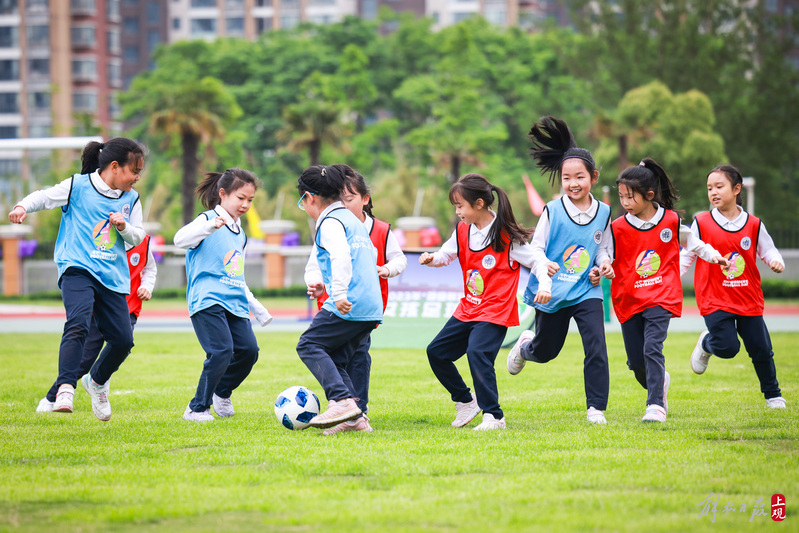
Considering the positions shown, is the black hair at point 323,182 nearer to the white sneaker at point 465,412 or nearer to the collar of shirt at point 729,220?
the white sneaker at point 465,412

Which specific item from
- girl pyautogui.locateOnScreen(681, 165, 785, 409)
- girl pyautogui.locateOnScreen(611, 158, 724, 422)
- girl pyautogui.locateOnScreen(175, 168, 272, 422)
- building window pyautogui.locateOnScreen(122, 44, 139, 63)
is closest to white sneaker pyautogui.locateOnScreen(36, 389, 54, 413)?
girl pyautogui.locateOnScreen(175, 168, 272, 422)

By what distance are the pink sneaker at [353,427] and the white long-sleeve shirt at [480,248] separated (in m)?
1.15

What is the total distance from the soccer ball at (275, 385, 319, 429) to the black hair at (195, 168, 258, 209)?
1546mm

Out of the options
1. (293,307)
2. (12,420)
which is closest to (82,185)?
(12,420)

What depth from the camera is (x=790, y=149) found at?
40.3m

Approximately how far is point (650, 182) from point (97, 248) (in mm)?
3840

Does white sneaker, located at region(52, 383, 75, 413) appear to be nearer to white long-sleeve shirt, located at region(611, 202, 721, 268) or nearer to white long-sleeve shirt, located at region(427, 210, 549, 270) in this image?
white long-sleeve shirt, located at region(427, 210, 549, 270)

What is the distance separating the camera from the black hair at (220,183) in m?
6.67

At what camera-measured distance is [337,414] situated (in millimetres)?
5801

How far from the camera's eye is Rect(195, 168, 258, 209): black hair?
6.67 meters

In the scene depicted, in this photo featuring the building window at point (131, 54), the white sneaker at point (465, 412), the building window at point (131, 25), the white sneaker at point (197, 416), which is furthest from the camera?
the building window at point (131, 54)

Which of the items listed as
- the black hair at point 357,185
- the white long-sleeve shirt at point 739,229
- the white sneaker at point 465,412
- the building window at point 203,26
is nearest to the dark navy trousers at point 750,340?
the white long-sleeve shirt at point 739,229

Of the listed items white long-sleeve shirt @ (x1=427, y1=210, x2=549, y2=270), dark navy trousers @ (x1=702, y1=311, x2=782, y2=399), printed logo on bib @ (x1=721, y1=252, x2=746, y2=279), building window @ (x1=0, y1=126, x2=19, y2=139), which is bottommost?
building window @ (x1=0, y1=126, x2=19, y2=139)

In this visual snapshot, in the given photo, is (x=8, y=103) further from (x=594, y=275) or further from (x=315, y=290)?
(x=594, y=275)
